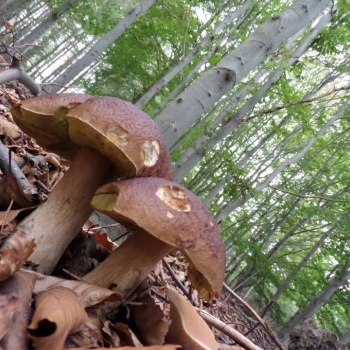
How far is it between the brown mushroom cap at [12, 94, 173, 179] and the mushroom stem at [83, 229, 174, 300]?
0.62 feet

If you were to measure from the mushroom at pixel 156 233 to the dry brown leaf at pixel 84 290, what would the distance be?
0.23 feet

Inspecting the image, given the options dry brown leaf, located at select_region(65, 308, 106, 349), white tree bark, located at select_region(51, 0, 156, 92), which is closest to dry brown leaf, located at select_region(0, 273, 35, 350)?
dry brown leaf, located at select_region(65, 308, 106, 349)

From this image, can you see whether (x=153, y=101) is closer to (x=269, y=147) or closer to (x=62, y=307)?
(x=269, y=147)

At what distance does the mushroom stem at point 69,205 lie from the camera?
1.01 metres

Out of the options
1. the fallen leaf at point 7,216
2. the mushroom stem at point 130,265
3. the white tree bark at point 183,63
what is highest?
the white tree bark at point 183,63

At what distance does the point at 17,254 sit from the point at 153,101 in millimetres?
9594

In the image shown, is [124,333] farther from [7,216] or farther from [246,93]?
[246,93]

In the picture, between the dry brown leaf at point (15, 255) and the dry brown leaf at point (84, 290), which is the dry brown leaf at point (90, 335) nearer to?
the dry brown leaf at point (84, 290)

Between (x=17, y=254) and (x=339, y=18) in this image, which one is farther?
(x=339, y=18)

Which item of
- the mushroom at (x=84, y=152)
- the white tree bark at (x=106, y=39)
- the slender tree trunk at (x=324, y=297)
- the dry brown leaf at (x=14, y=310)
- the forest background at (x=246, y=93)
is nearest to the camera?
the dry brown leaf at (x=14, y=310)

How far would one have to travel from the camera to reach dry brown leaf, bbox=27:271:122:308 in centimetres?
81

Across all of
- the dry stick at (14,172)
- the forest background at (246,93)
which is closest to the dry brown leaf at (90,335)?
the dry stick at (14,172)

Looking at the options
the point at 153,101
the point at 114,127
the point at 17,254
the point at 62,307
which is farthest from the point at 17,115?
the point at 153,101

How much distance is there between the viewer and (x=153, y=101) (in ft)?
32.8
